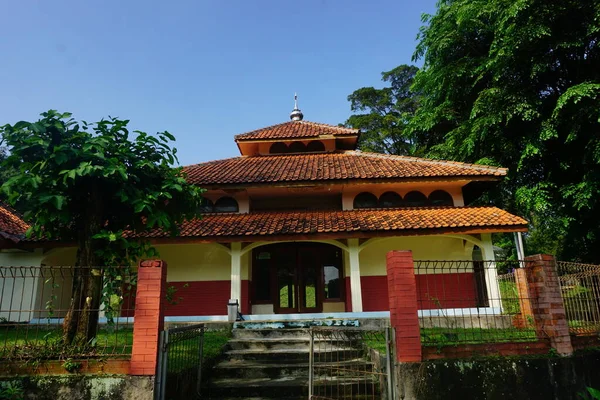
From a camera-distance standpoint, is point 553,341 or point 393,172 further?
point 393,172

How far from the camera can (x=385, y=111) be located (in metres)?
30.7

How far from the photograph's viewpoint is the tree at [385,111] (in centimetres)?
2820

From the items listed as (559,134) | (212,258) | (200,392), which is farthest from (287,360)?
A: (559,134)

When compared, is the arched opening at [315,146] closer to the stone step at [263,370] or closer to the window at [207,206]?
the window at [207,206]

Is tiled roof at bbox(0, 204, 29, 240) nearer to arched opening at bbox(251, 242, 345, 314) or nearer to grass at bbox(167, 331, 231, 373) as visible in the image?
arched opening at bbox(251, 242, 345, 314)

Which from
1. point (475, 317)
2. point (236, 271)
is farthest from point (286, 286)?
point (475, 317)

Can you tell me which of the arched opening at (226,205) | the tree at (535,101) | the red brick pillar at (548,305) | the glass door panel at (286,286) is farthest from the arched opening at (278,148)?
the red brick pillar at (548,305)

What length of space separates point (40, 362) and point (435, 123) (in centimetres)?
1701

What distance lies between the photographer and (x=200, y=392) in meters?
6.23

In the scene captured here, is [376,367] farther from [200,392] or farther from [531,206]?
[531,206]

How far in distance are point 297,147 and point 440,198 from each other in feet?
21.5

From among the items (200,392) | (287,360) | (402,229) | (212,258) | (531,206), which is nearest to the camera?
(200,392)

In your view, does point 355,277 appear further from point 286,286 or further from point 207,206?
point 207,206

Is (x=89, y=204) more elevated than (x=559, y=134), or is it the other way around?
(x=559, y=134)
